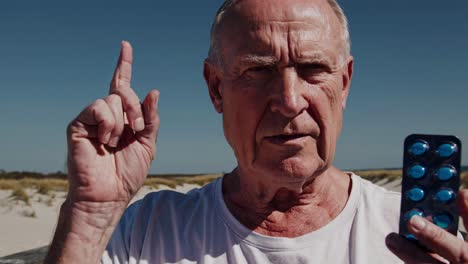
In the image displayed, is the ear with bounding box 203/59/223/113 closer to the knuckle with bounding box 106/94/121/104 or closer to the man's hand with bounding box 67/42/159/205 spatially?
the man's hand with bounding box 67/42/159/205

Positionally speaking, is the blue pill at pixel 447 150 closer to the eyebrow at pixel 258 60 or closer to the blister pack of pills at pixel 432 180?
the blister pack of pills at pixel 432 180

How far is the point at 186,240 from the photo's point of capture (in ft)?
7.09

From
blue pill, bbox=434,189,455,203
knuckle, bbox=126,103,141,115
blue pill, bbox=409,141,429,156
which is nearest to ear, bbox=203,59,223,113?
knuckle, bbox=126,103,141,115

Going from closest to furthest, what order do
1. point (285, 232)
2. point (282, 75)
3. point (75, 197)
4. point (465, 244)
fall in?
1. point (465, 244)
2. point (75, 197)
3. point (282, 75)
4. point (285, 232)

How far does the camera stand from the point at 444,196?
1550mm

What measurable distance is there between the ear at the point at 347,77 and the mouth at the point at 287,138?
1.29 ft

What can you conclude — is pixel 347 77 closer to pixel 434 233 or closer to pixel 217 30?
pixel 217 30

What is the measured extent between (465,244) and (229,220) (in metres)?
1.06

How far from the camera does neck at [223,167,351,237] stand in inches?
89.6

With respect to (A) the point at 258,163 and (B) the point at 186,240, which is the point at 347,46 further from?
(B) the point at 186,240

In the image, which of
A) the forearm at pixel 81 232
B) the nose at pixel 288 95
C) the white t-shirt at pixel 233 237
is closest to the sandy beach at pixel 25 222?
the white t-shirt at pixel 233 237

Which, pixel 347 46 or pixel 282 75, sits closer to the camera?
pixel 282 75

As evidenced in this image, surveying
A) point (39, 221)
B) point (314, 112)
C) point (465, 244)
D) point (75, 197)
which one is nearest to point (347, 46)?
point (314, 112)

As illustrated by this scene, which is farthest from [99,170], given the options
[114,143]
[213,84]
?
[213,84]
